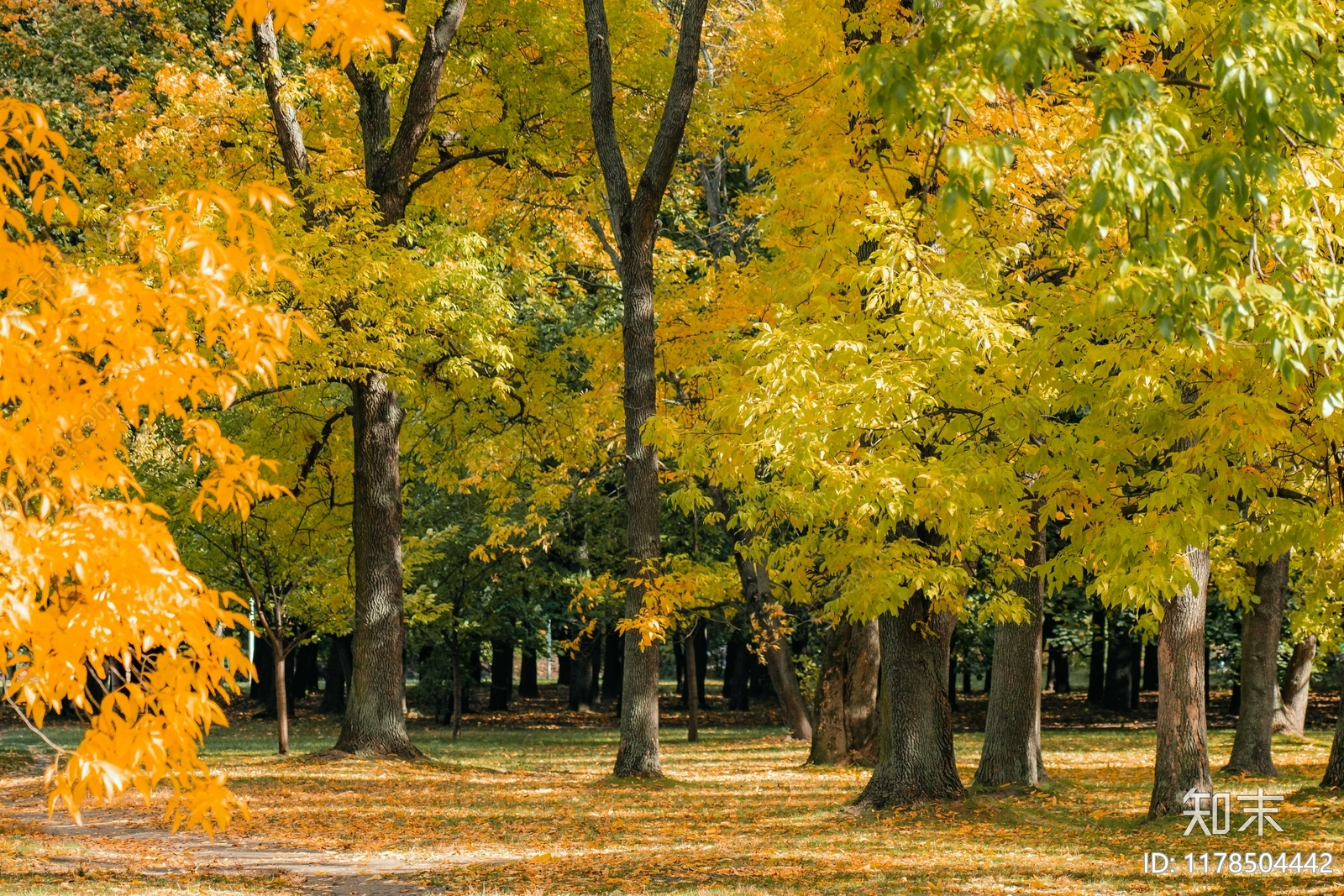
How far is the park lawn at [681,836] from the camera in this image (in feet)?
29.9

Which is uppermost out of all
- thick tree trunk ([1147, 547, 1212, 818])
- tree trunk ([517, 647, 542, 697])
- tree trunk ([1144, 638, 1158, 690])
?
thick tree trunk ([1147, 547, 1212, 818])

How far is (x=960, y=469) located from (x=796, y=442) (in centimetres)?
129

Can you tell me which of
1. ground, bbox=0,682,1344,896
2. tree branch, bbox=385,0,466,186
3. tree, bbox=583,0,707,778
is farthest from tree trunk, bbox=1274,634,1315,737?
tree branch, bbox=385,0,466,186

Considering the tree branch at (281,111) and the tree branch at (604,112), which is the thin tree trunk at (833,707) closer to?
the tree branch at (604,112)

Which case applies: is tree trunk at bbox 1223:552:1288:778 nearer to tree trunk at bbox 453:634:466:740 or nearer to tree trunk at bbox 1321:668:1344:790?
tree trunk at bbox 1321:668:1344:790

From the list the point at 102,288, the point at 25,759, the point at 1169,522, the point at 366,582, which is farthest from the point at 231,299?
the point at 25,759

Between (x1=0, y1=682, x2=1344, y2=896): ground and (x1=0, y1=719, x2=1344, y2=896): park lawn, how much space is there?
0.11 feet

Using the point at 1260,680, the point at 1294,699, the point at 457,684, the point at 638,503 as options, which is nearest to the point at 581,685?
the point at 457,684

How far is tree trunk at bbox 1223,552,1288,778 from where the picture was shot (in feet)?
56.2

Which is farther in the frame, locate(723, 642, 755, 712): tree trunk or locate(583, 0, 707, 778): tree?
locate(723, 642, 755, 712): tree trunk

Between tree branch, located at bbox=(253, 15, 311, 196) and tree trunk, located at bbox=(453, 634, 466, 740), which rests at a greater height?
tree branch, located at bbox=(253, 15, 311, 196)

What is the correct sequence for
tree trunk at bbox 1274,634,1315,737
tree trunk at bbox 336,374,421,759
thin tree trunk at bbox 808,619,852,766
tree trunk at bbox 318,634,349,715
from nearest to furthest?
1. tree trunk at bbox 336,374,421,759
2. thin tree trunk at bbox 808,619,852,766
3. tree trunk at bbox 1274,634,1315,737
4. tree trunk at bbox 318,634,349,715

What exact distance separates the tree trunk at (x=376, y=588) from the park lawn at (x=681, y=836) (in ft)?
2.38

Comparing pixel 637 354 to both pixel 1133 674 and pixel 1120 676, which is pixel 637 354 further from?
pixel 1133 674
